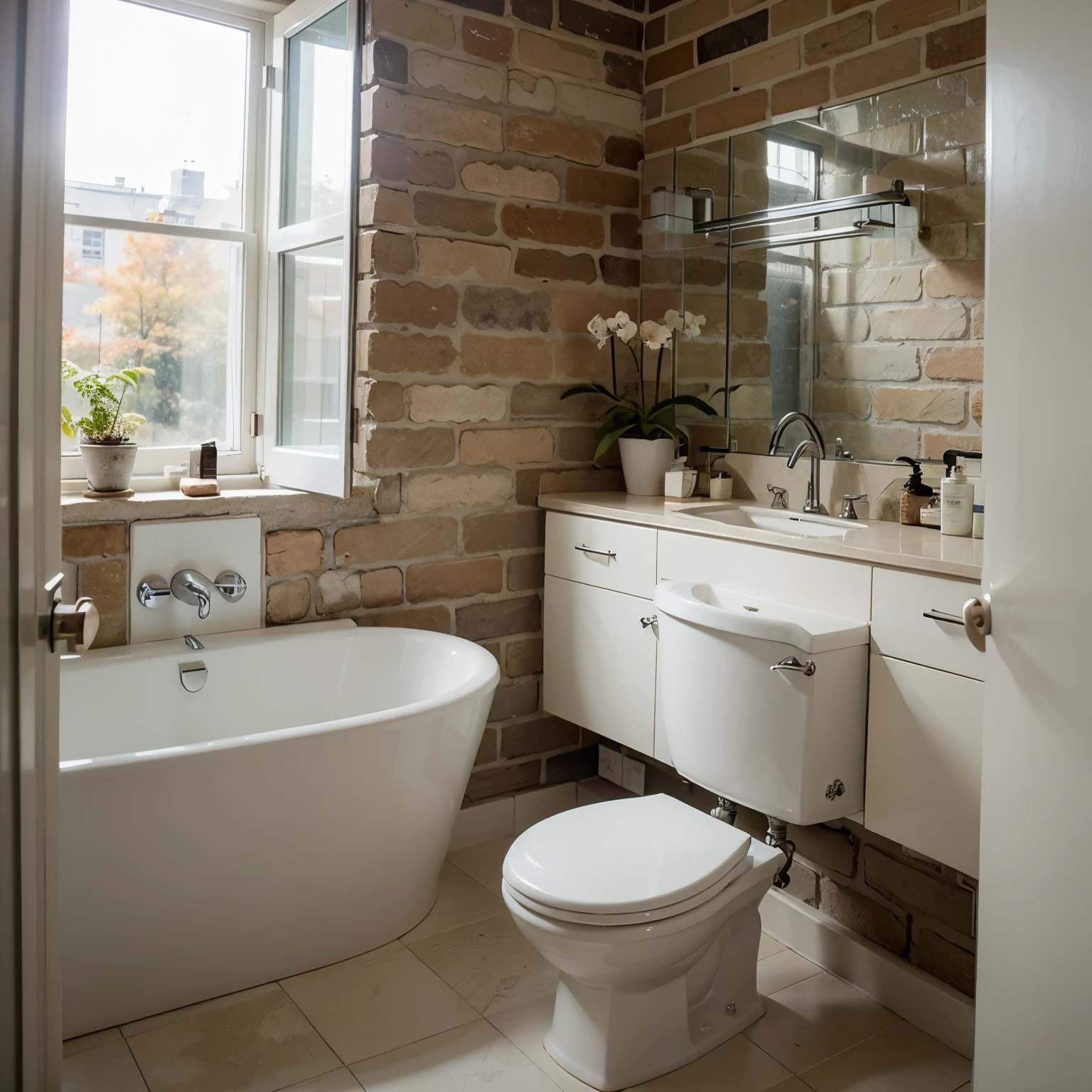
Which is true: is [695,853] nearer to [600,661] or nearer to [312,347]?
[600,661]

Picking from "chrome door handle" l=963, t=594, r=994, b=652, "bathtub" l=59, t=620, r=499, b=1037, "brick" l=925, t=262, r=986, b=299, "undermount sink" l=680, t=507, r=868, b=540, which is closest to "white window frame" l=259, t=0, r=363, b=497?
"bathtub" l=59, t=620, r=499, b=1037

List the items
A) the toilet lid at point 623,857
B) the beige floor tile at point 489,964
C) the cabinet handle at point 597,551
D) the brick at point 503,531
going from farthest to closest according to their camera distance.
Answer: the brick at point 503,531
the cabinet handle at point 597,551
the beige floor tile at point 489,964
the toilet lid at point 623,857

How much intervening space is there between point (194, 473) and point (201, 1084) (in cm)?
151

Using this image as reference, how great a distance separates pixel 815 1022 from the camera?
7.03 ft

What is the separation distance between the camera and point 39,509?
1.19m

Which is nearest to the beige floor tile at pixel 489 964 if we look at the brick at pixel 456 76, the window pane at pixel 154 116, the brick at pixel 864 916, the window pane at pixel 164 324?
the brick at pixel 864 916

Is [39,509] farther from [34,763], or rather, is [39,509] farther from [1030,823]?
[1030,823]

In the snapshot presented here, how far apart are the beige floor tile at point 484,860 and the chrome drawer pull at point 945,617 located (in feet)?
4.56

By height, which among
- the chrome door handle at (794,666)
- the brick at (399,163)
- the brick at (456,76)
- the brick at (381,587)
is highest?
the brick at (456,76)

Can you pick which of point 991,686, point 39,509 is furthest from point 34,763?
point 991,686

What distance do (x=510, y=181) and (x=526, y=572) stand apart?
3.74 ft

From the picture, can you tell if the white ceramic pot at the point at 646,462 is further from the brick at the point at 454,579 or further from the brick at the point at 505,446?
the brick at the point at 454,579

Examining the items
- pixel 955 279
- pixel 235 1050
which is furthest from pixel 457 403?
pixel 235 1050

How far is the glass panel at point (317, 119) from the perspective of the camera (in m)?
2.66
